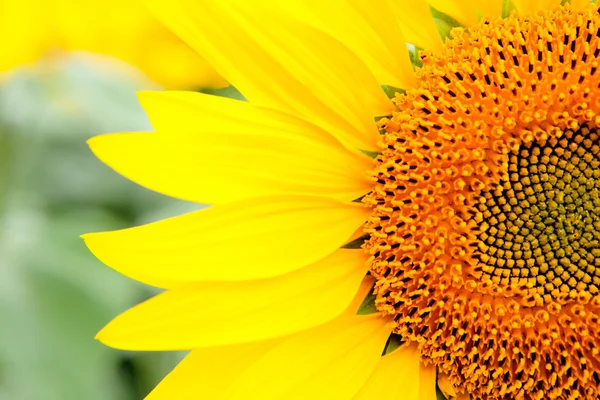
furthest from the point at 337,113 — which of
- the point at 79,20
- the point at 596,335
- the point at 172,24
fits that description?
the point at 79,20

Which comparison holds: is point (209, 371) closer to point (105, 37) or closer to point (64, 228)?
point (64, 228)

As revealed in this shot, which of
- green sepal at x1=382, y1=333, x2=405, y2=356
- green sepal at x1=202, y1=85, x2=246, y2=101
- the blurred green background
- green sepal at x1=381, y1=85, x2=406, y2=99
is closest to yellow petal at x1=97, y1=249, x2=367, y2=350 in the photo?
green sepal at x1=382, y1=333, x2=405, y2=356

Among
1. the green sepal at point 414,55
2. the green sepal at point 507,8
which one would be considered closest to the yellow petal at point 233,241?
Result: the green sepal at point 414,55

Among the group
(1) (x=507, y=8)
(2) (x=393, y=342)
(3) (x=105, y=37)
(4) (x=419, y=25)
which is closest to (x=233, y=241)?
(2) (x=393, y=342)

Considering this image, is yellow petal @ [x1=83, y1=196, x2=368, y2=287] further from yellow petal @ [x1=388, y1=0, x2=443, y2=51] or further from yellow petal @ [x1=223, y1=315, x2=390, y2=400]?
yellow petal @ [x1=388, y1=0, x2=443, y2=51]

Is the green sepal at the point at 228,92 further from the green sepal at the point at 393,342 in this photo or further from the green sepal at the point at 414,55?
the green sepal at the point at 393,342

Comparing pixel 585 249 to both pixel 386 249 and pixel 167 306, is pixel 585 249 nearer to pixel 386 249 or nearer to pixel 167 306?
pixel 386 249
